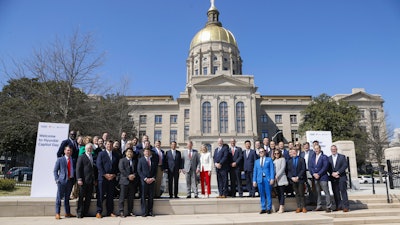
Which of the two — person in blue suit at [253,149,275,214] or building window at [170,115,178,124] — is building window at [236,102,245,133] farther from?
person in blue suit at [253,149,275,214]

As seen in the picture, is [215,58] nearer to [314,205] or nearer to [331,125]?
[331,125]

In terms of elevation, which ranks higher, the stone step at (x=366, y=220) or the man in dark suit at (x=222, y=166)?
the man in dark suit at (x=222, y=166)

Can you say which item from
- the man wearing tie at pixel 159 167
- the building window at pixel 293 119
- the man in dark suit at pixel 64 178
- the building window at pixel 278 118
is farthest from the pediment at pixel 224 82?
the man in dark suit at pixel 64 178

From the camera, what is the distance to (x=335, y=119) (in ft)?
152

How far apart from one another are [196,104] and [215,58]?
1033 inches

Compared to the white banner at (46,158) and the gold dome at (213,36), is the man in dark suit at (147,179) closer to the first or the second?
the white banner at (46,158)

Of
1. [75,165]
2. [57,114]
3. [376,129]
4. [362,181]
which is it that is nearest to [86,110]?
[57,114]

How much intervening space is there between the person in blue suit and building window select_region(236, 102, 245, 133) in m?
47.3

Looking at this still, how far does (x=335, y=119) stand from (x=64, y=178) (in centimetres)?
4663

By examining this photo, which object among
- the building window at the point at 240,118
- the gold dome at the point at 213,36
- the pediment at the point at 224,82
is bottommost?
the building window at the point at 240,118

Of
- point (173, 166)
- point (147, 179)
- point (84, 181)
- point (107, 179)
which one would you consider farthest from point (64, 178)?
point (173, 166)

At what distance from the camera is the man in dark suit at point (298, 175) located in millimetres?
8875

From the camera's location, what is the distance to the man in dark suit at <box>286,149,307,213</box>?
8.88 m

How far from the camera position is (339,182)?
9.11 m
